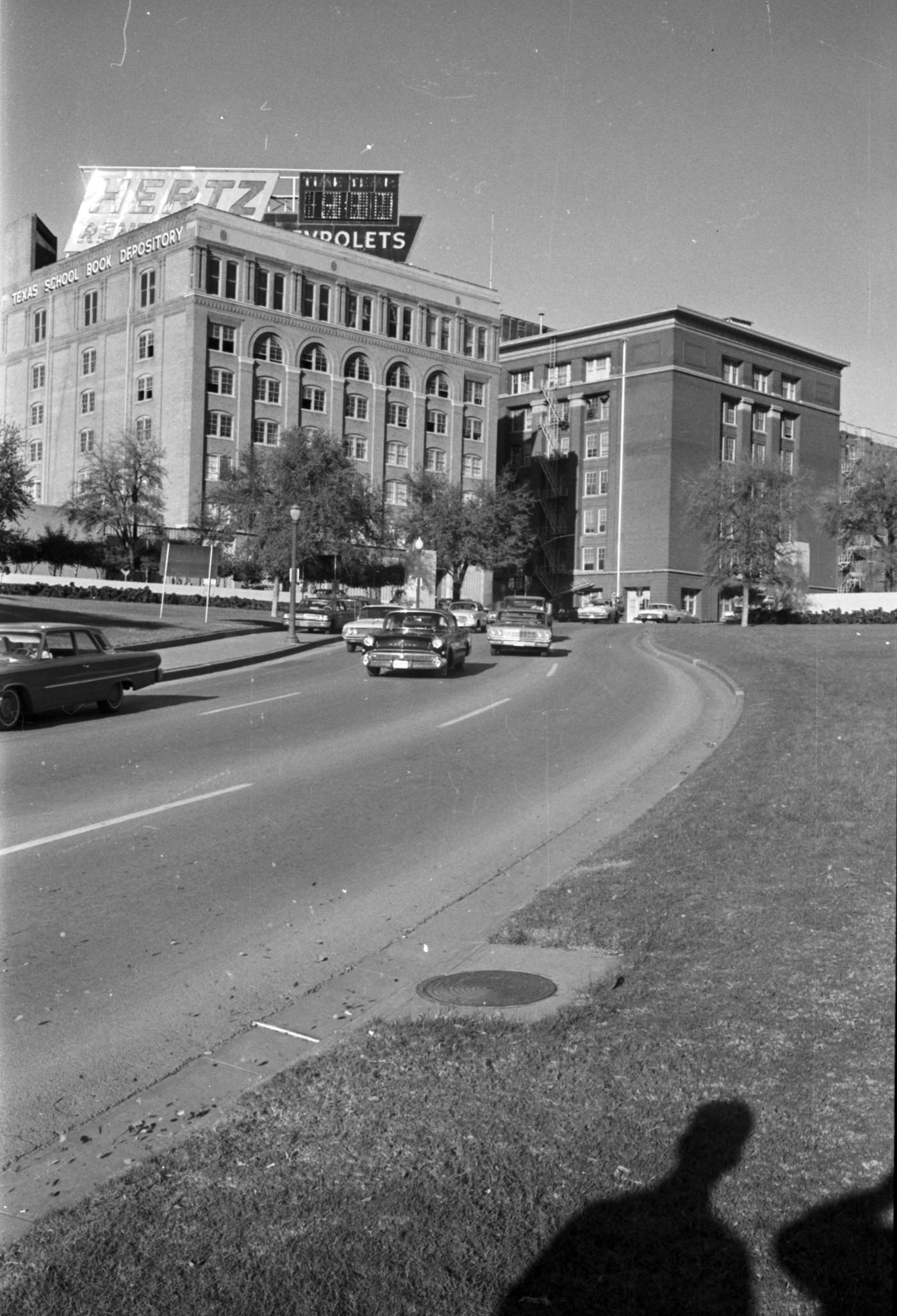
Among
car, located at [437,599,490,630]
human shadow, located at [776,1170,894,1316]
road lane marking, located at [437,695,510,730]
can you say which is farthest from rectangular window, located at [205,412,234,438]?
human shadow, located at [776,1170,894,1316]

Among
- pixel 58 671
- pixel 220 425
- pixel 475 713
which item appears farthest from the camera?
pixel 220 425

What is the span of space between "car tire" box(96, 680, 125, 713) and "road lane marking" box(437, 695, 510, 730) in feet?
17.9

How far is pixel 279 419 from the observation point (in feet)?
238

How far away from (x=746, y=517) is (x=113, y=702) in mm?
48547

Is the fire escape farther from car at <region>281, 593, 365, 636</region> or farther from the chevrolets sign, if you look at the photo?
car at <region>281, 593, 365, 636</region>

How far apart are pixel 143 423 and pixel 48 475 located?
→ 33.8 feet

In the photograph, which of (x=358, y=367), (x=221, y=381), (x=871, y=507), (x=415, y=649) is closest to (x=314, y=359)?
(x=358, y=367)

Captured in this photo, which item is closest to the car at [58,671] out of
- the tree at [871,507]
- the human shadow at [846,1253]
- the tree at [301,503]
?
the human shadow at [846,1253]

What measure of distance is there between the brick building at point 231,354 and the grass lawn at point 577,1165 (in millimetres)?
61108

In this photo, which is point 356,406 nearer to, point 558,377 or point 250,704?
point 558,377

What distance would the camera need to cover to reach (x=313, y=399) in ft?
246

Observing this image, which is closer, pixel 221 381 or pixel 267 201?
pixel 221 381

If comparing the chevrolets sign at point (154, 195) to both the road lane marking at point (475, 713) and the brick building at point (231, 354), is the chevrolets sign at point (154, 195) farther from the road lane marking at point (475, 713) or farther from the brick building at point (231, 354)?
the road lane marking at point (475, 713)

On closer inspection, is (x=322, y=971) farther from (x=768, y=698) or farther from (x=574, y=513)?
(x=574, y=513)
